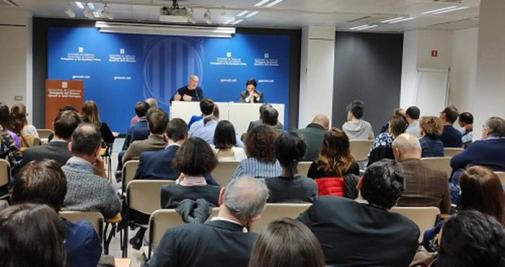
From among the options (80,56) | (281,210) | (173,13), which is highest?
(173,13)

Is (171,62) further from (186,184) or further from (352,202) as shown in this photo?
(352,202)

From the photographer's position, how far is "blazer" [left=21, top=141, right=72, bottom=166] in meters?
4.63

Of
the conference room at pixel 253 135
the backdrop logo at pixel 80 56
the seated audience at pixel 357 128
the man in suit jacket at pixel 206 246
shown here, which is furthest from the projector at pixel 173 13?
the man in suit jacket at pixel 206 246

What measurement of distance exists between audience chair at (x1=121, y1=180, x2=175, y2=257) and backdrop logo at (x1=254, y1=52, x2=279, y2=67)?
9.85 m

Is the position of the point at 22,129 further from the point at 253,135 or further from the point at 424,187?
the point at 424,187

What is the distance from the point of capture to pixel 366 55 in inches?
573

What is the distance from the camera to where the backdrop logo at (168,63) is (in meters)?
13.5

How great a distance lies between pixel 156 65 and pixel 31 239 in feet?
40.5

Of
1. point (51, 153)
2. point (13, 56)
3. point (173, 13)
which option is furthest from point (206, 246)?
point (13, 56)

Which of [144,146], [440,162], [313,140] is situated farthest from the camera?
[313,140]

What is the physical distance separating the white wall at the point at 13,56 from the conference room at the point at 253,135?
0.03 m

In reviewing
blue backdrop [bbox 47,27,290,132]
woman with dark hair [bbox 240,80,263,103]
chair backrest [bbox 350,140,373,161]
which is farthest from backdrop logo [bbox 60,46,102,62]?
chair backrest [bbox 350,140,373,161]

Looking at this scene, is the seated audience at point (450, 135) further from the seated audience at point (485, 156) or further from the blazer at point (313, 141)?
the seated audience at point (485, 156)

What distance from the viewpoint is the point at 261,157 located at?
14.1 feet
